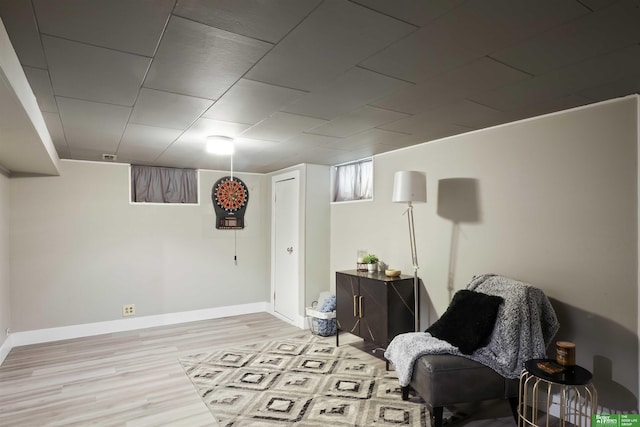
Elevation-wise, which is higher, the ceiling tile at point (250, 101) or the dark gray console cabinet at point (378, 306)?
the ceiling tile at point (250, 101)

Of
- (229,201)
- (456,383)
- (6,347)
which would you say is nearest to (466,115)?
(456,383)

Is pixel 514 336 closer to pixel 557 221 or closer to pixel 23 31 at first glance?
pixel 557 221

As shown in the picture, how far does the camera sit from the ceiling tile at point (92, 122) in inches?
97.3

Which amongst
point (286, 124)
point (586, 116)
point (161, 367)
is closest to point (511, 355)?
point (586, 116)

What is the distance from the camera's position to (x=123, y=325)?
486cm

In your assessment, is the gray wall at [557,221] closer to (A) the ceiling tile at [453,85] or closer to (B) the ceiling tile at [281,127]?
(A) the ceiling tile at [453,85]

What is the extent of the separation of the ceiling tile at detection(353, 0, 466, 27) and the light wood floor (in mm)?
2629

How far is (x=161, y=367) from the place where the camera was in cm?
366

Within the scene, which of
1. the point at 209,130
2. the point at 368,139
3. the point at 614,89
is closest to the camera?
the point at 614,89

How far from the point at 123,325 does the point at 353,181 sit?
356cm

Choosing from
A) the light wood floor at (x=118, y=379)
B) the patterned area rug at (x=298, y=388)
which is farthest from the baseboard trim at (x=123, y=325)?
the patterned area rug at (x=298, y=388)

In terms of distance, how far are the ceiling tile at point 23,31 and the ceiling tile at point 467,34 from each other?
1.38 m

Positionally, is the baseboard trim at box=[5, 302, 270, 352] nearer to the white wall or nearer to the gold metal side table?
the white wall

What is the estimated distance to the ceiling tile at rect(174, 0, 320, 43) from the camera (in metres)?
1.32
